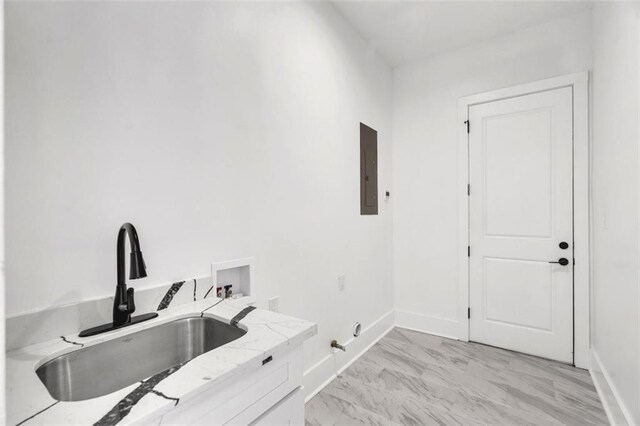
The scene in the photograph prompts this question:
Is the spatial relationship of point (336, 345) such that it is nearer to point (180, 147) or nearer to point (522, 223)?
point (180, 147)

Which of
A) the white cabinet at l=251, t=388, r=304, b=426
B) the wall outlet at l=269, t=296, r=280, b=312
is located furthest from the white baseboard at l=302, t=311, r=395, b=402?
the white cabinet at l=251, t=388, r=304, b=426

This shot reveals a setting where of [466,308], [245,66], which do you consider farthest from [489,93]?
[245,66]

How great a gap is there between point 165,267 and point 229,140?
67 cm

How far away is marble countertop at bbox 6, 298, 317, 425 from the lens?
24.6 inches

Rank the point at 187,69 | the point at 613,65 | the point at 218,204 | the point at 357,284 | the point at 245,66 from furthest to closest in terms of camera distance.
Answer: the point at 357,284, the point at 613,65, the point at 245,66, the point at 218,204, the point at 187,69

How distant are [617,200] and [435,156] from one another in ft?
5.06

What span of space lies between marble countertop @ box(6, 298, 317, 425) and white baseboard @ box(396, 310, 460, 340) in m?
2.35

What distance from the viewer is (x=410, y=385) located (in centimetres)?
218

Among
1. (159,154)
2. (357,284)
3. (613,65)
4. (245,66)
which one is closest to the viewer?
(159,154)

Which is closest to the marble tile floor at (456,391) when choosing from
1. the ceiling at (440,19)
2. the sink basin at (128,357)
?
the sink basin at (128,357)

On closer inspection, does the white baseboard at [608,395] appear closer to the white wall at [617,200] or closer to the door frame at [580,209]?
the white wall at [617,200]

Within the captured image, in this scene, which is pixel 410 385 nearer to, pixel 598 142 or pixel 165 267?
pixel 165 267

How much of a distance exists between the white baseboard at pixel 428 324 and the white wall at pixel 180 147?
37.9 inches

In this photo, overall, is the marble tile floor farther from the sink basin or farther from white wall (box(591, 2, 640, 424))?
the sink basin
